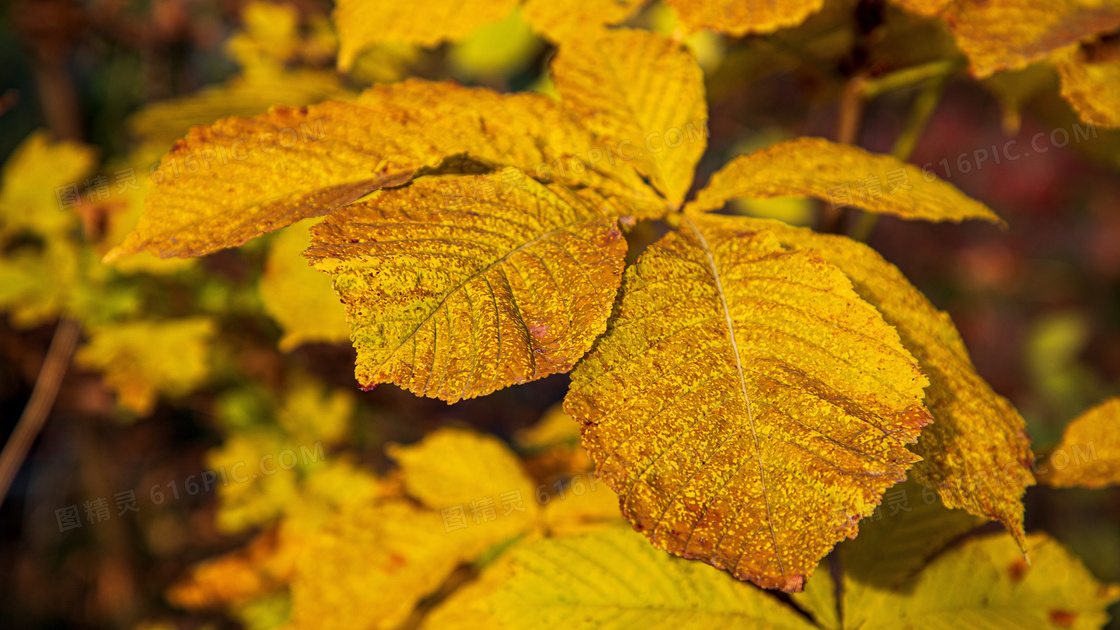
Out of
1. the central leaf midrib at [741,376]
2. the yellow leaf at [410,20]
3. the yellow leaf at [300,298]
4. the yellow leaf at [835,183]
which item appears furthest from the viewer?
the yellow leaf at [300,298]

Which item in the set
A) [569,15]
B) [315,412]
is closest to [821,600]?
[569,15]

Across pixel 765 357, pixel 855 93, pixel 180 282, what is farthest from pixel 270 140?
pixel 180 282

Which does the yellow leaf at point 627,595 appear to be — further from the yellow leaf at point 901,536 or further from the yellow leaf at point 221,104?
the yellow leaf at point 221,104

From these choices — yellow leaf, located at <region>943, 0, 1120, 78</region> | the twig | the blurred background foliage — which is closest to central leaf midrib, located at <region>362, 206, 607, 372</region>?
the blurred background foliage

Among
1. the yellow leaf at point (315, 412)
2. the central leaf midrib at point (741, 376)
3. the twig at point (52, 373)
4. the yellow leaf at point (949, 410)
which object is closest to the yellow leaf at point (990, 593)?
the yellow leaf at point (949, 410)

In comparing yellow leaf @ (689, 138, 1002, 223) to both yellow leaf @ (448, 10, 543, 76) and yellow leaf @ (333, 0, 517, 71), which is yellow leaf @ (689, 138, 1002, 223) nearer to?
yellow leaf @ (333, 0, 517, 71)

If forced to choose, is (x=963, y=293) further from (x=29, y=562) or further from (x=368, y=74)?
(x=29, y=562)
